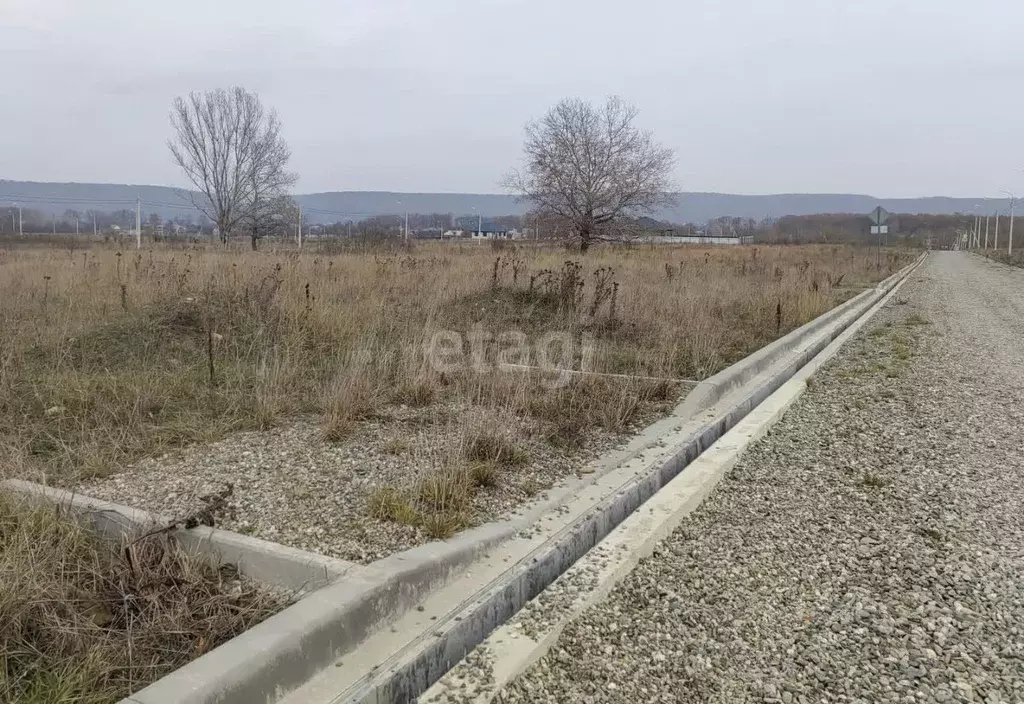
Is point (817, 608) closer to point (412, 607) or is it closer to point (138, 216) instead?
point (412, 607)

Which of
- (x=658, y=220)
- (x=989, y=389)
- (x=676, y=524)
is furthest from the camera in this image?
(x=658, y=220)

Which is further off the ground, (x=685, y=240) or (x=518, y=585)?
(x=685, y=240)

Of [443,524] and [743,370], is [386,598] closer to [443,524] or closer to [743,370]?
[443,524]

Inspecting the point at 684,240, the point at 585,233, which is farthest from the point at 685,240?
the point at 585,233

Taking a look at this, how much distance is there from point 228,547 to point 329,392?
2201 mm

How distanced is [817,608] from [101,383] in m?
5.01

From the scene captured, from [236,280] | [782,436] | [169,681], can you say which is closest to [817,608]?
[169,681]

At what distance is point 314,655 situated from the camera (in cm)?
229

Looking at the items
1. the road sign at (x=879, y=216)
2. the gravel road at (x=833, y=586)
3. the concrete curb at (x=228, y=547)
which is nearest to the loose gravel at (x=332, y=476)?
the concrete curb at (x=228, y=547)

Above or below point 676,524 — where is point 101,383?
above

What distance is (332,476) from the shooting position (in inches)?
152

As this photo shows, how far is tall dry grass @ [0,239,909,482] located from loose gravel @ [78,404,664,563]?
215 mm

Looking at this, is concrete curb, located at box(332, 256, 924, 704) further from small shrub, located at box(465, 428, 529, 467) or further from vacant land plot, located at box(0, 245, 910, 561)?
small shrub, located at box(465, 428, 529, 467)

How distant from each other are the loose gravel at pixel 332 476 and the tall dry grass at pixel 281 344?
0.22m
